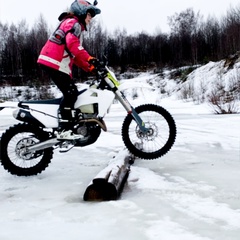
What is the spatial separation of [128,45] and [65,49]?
48.7 metres

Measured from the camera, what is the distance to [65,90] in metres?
3.65

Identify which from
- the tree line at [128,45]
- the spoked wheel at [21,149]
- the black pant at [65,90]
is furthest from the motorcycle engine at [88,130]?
the tree line at [128,45]

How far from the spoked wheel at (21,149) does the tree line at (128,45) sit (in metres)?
39.0

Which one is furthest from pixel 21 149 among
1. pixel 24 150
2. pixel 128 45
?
pixel 128 45

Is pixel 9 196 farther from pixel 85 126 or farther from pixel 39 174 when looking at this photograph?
pixel 85 126

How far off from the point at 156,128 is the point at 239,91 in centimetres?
1683

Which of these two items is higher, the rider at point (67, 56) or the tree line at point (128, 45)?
the tree line at point (128, 45)

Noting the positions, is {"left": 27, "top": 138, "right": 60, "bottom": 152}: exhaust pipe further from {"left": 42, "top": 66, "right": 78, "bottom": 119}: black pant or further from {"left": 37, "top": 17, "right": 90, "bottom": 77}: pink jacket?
{"left": 37, "top": 17, "right": 90, "bottom": 77}: pink jacket

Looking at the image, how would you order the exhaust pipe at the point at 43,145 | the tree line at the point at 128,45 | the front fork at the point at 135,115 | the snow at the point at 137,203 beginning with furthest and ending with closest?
the tree line at the point at 128,45
the front fork at the point at 135,115
the exhaust pipe at the point at 43,145
the snow at the point at 137,203

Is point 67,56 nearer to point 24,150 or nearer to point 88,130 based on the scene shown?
point 88,130

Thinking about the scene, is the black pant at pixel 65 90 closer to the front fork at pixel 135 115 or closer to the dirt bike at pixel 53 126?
the dirt bike at pixel 53 126

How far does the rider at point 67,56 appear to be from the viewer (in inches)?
140

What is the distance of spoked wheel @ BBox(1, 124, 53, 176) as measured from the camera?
352cm

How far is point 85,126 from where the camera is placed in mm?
3654
